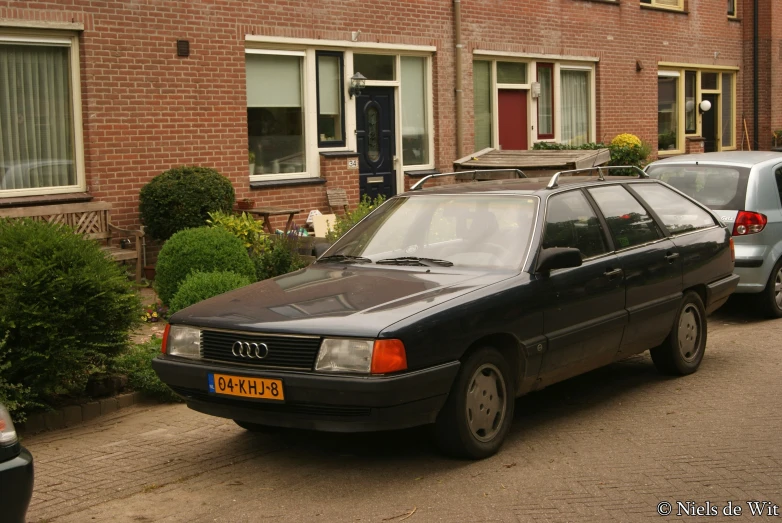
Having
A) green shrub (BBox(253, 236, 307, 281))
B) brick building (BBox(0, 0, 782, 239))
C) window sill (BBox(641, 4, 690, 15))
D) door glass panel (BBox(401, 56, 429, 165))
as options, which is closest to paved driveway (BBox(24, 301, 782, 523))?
green shrub (BBox(253, 236, 307, 281))

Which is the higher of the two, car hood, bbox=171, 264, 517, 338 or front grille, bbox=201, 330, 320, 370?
car hood, bbox=171, 264, 517, 338

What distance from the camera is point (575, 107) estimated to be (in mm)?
21234

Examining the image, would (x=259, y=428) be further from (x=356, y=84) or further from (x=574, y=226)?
(x=356, y=84)

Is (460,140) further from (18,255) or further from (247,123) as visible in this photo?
(18,255)

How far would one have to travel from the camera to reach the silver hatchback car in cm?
1050

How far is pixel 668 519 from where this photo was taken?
5.09m

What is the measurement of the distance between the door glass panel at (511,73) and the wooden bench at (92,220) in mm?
8756

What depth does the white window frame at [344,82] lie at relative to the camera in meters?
14.9

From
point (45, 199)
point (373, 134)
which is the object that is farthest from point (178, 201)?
point (373, 134)

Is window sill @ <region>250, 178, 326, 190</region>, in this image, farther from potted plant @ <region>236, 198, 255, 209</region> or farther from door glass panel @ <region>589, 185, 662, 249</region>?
door glass panel @ <region>589, 185, 662, 249</region>

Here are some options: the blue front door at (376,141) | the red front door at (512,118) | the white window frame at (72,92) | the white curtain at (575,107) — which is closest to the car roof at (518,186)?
the white window frame at (72,92)

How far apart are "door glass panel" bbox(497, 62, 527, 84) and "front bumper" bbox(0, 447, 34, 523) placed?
15.8 m

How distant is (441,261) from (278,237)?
471cm

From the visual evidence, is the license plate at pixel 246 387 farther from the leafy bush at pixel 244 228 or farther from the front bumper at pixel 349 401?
the leafy bush at pixel 244 228
